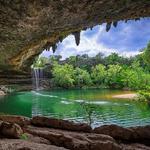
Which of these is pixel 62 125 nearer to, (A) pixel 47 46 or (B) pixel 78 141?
(B) pixel 78 141

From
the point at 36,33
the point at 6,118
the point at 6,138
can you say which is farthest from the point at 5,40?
the point at 6,118

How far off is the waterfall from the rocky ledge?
67627 mm

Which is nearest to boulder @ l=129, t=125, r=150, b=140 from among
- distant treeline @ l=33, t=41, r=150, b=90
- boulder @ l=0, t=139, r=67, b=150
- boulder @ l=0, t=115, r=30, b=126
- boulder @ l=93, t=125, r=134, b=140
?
boulder @ l=93, t=125, r=134, b=140

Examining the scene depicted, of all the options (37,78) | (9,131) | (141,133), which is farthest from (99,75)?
(9,131)

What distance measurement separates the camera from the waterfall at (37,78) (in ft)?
272

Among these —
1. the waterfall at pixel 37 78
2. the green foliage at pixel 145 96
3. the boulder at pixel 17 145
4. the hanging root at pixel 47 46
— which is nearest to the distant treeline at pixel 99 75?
the waterfall at pixel 37 78

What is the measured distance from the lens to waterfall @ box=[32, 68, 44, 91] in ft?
272

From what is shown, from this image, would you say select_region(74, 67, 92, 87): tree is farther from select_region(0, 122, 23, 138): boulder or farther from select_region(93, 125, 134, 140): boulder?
select_region(0, 122, 23, 138): boulder

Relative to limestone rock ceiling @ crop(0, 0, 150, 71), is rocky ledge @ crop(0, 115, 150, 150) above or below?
below

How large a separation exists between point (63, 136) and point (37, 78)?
75.6 meters

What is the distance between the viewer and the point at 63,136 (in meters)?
12.1

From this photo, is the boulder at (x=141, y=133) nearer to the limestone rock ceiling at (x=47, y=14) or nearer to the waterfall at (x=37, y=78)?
the limestone rock ceiling at (x=47, y=14)

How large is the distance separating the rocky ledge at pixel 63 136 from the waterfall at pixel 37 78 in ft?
222

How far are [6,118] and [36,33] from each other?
6138 millimetres
